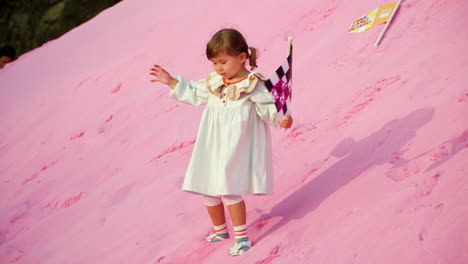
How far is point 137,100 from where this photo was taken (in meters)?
4.02

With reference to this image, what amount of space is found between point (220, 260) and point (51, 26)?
4357mm

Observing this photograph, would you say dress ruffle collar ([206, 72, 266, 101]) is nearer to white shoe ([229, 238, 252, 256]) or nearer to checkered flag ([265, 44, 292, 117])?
checkered flag ([265, 44, 292, 117])

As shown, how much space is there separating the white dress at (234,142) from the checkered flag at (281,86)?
21 millimetres

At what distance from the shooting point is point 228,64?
2.34m

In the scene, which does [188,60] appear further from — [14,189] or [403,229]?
[403,229]

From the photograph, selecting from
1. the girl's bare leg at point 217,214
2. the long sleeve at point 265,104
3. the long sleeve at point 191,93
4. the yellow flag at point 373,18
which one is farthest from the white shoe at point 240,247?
the yellow flag at point 373,18

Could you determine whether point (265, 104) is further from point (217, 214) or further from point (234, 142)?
point (217, 214)

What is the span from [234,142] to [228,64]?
0.90ft

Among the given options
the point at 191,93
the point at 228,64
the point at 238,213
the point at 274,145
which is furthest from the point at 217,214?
the point at 274,145

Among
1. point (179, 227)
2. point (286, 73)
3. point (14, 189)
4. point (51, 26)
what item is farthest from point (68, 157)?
point (51, 26)

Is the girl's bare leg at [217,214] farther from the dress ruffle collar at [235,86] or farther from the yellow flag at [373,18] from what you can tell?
the yellow flag at [373,18]

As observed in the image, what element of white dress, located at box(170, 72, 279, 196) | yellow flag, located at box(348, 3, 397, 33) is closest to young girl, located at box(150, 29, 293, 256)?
white dress, located at box(170, 72, 279, 196)

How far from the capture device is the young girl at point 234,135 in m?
2.34

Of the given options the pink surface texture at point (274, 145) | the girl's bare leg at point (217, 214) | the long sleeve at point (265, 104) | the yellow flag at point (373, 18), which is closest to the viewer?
the pink surface texture at point (274, 145)
